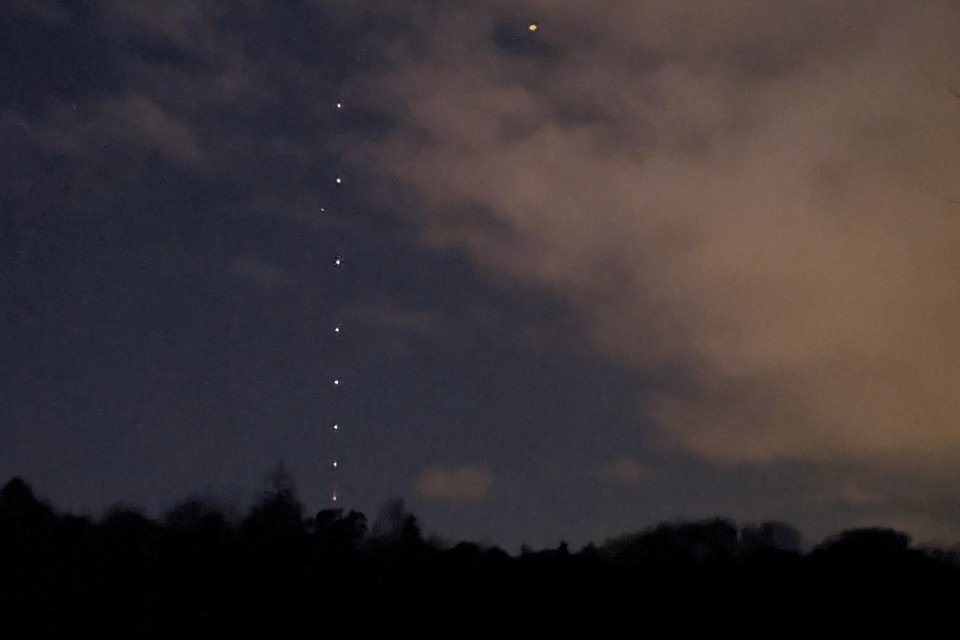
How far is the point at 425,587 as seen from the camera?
79.5 ft

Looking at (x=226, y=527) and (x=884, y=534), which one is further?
(x=226, y=527)

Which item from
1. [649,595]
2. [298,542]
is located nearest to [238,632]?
[298,542]

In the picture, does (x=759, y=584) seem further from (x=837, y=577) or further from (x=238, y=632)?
(x=238, y=632)

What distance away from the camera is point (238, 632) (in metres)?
23.2

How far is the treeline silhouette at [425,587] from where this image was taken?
21297mm

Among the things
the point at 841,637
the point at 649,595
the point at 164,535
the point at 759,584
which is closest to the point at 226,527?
the point at 164,535

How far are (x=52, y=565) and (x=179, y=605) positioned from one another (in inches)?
121

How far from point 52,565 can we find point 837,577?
14.4 meters

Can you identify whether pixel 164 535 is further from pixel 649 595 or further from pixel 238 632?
pixel 649 595

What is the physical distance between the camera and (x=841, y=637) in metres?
20.3

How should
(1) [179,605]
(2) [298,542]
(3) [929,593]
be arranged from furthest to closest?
(2) [298,542]
(1) [179,605]
(3) [929,593]

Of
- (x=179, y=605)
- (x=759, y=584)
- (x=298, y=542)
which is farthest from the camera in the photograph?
(x=298, y=542)

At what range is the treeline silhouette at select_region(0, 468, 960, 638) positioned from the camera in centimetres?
2130

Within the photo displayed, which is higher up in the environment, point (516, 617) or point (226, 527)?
point (226, 527)
